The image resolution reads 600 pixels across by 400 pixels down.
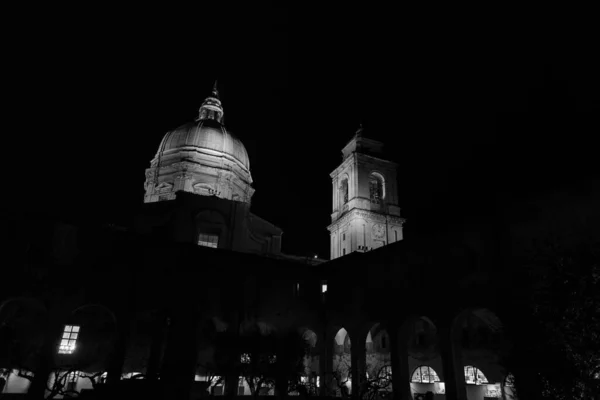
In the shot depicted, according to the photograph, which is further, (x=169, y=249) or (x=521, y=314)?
(x=169, y=249)

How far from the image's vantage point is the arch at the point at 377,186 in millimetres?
39656

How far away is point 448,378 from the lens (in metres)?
18.8

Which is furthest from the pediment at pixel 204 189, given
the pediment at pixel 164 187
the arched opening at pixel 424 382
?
the arched opening at pixel 424 382

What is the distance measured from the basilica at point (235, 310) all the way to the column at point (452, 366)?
5 centimetres

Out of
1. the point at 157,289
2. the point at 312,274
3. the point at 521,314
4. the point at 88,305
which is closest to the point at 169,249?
the point at 157,289

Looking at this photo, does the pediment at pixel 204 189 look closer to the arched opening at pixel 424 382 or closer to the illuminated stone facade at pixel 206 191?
the illuminated stone facade at pixel 206 191

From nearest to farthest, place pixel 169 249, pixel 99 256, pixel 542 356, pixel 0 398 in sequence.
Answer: pixel 542 356 < pixel 0 398 < pixel 99 256 < pixel 169 249

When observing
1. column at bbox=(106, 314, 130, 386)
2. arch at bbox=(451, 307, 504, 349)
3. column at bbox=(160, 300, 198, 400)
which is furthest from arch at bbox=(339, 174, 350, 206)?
column at bbox=(160, 300, 198, 400)

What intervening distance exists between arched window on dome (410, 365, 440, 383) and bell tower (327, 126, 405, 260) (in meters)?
12.6

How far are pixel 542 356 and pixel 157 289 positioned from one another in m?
17.8

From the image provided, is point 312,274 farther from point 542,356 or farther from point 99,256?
point 542,356

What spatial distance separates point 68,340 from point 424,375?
1966 centimetres

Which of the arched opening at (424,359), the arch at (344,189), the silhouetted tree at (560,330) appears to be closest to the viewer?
the silhouetted tree at (560,330)

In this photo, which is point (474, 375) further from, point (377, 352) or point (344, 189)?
point (344, 189)
